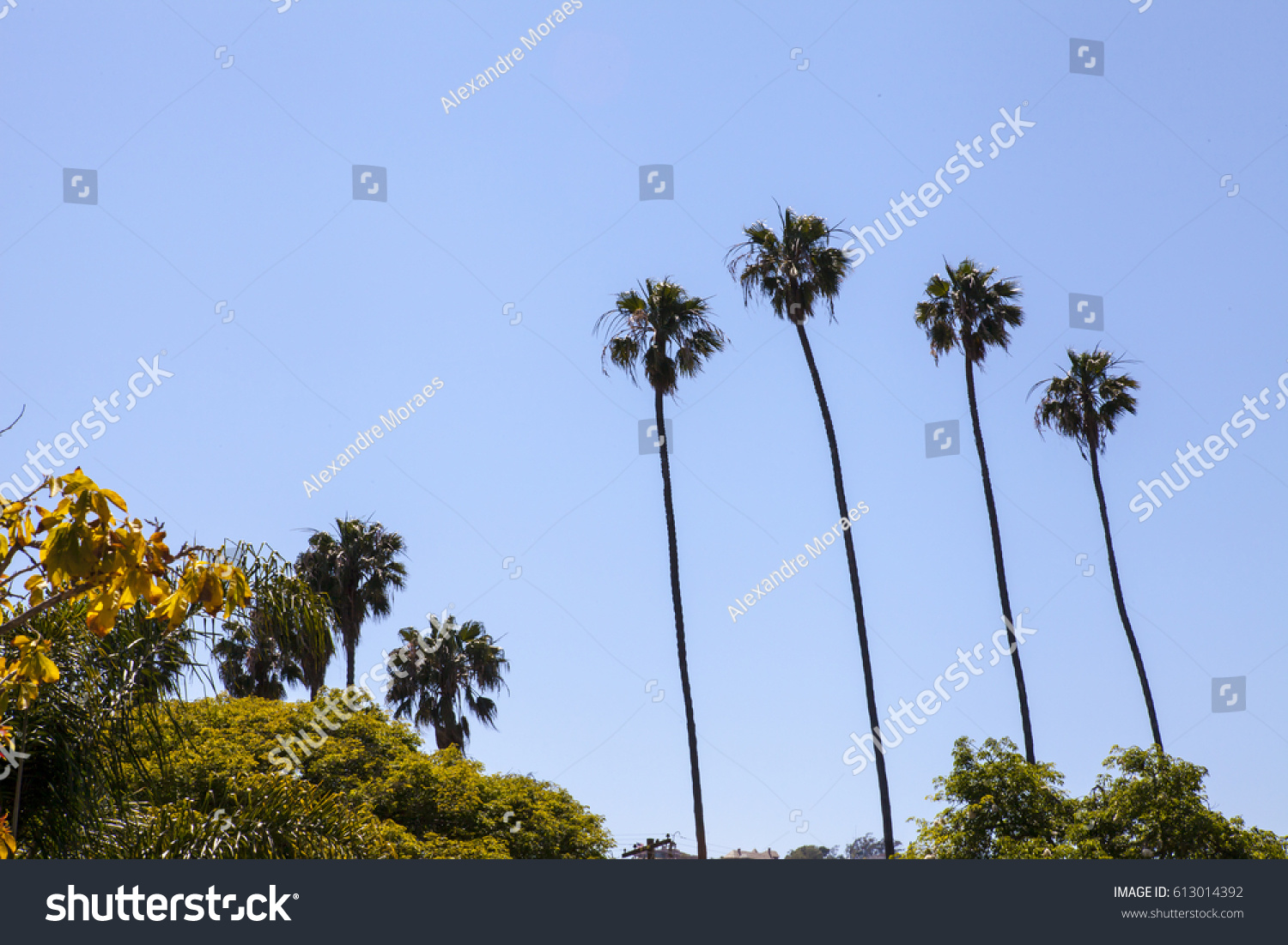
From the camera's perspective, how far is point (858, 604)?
27.1 metres

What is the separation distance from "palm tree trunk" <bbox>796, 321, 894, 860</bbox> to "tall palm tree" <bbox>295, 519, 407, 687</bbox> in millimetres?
14633

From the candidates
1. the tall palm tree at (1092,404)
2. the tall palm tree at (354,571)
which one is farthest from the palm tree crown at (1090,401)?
the tall palm tree at (354,571)

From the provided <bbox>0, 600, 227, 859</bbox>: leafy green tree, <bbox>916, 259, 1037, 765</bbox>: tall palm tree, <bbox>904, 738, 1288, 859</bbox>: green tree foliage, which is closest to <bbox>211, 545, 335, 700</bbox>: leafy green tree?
<bbox>0, 600, 227, 859</bbox>: leafy green tree

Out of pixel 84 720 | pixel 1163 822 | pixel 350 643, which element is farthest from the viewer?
pixel 350 643

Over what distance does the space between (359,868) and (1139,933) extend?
2.68m

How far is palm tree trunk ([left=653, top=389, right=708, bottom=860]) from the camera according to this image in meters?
25.6

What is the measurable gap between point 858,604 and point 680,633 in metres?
4.63

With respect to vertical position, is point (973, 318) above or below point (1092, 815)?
above

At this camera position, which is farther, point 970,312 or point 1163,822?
point 970,312

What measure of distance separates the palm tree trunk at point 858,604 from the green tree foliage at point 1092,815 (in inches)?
267

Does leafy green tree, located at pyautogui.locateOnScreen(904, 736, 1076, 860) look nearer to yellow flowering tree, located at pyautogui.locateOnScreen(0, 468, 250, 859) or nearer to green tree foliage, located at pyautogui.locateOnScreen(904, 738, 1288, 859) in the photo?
green tree foliage, located at pyautogui.locateOnScreen(904, 738, 1288, 859)

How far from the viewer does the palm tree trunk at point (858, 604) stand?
2509 cm

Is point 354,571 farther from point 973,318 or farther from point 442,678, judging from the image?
point 973,318

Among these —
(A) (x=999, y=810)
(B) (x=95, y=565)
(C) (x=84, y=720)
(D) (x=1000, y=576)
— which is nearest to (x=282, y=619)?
(C) (x=84, y=720)
